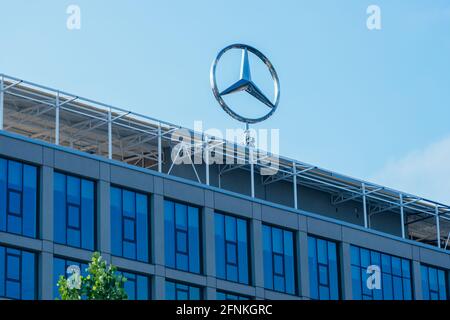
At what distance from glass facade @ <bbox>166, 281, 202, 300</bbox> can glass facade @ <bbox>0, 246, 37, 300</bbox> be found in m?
7.53

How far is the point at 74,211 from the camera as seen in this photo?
58844mm

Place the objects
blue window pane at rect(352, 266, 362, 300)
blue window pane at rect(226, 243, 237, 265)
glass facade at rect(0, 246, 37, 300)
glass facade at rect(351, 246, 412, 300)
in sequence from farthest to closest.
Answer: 1. glass facade at rect(351, 246, 412, 300)
2. blue window pane at rect(352, 266, 362, 300)
3. blue window pane at rect(226, 243, 237, 265)
4. glass facade at rect(0, 246, 37, 300)

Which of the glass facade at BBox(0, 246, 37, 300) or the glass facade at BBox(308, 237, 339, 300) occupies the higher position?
the glass facade at BBox(308, 237, 339, 300)

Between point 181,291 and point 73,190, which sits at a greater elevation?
point 73,190

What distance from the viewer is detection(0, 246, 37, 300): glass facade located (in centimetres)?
5522

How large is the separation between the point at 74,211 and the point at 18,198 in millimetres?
3043

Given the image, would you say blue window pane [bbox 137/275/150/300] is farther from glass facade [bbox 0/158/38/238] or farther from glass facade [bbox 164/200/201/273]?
glass facade [bbox 0/158/38/238]

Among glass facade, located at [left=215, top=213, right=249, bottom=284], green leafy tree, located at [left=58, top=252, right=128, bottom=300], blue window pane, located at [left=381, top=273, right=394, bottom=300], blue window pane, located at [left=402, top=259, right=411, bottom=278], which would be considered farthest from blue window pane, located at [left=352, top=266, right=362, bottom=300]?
green leafy tree, located at [left=58, top=252, right=128, bottom=300]

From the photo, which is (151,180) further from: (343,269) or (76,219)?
(343,269)

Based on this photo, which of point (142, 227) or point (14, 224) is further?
point (142, 227)

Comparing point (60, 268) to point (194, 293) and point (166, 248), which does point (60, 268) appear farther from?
point (194, 293)

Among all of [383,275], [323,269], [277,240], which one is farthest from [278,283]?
[383,275]

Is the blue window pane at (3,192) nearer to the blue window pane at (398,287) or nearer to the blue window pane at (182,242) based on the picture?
the blue window pane at (182,242)

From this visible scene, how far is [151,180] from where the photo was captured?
204 feet
